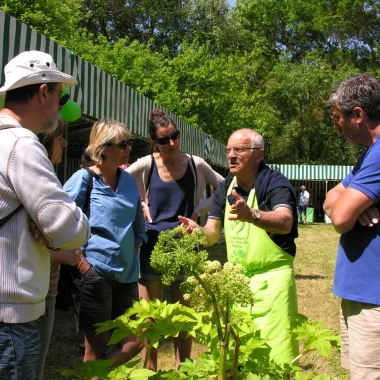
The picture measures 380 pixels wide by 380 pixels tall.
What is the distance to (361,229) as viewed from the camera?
2.28m

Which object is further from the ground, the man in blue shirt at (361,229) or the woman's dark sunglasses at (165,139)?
the woman's dark sunglasses at (165,139)

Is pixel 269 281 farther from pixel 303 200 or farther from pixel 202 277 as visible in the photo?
pixel 303 200

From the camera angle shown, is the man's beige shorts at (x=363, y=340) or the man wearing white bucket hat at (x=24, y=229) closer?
the man wearing white bucket hat at (x=24, y=229)

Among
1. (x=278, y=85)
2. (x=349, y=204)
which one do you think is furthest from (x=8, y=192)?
(x=278, y=85)

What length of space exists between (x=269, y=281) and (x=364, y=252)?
26.6 inches

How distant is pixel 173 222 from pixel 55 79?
193 cm

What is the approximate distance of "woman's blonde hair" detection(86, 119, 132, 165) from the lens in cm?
327

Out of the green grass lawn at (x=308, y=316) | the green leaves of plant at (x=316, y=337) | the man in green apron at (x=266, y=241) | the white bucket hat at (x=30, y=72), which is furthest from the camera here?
the green grass lawn at (x=308, y=316)

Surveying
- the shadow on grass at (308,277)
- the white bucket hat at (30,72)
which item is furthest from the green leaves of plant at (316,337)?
the shadow on grass at (308,277)

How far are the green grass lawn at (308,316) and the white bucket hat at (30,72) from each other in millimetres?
2937

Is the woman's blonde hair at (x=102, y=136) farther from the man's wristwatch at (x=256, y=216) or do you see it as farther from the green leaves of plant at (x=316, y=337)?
the green leaves of plant at (x=316, y=337)

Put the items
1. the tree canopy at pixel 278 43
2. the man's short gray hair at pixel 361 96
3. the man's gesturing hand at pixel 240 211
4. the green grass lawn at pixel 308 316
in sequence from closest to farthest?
the man's short gray hair at pixel 361 96 < the man's gesturing hand at pixel 240 211 < the green grass lawn at pixel 308 316 < the tree canopy at pixel 278 43

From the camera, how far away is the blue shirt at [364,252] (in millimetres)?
2170

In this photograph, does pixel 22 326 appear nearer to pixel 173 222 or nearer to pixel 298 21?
pixel 173 222
